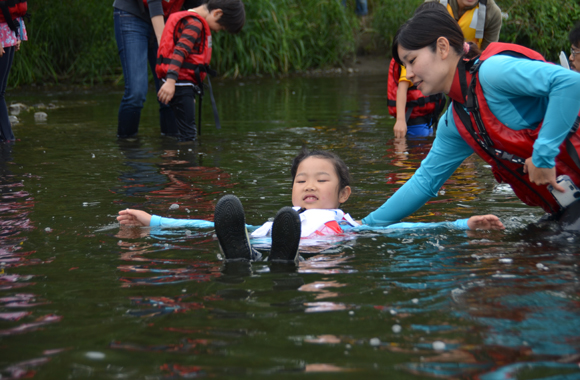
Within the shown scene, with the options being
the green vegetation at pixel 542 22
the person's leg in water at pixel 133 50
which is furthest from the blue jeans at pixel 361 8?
the person's leg in water at pixel 133 50

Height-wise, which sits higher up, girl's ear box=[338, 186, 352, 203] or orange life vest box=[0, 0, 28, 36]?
Answer: orange life vest box=[0, 0, 28, 36]

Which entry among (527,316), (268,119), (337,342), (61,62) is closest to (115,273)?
(337,342)

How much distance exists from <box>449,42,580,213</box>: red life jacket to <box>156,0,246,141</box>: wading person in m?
4.26

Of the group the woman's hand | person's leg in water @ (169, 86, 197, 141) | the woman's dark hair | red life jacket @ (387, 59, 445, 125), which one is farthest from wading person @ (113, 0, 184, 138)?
the woman's hand

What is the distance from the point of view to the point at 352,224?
4.38 meters

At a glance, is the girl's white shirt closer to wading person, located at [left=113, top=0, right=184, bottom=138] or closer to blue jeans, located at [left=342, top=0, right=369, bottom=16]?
wading person, located at [left=113, top=0, right=184, bottom=138]

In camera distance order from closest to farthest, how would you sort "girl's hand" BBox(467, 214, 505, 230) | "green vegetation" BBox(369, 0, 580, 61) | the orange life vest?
1. "girl's hand" BBox(467, 214, 505, 230)
2. the orange life vest
3. "green vegetation" BBox(369, 0, 580, 61)

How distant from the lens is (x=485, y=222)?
3.96 m

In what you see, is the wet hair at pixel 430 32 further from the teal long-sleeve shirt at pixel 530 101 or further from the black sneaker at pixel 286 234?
the black sneaker at pixel 286 234

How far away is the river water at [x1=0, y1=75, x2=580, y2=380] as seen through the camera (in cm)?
238

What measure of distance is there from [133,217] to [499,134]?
229 cm

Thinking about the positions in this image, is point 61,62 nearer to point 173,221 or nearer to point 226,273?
point 173,221

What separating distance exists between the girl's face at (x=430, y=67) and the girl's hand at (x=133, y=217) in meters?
1.86

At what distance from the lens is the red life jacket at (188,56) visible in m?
7.64
